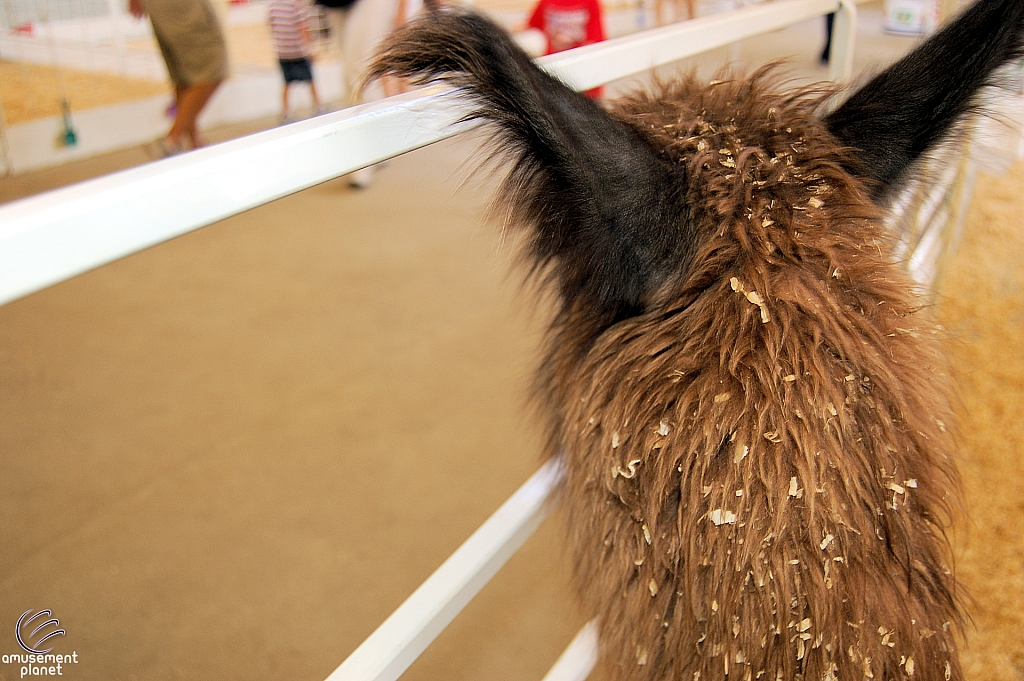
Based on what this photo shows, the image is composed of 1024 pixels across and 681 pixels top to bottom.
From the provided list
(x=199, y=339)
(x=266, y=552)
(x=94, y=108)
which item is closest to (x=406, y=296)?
(x=199, y=339)

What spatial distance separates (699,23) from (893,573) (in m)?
0.70

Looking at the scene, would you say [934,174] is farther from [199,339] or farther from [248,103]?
[248,103]

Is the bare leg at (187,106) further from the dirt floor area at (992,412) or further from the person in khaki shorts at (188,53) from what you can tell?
the dirt floor area at (992,412)

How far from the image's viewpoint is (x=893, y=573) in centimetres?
54

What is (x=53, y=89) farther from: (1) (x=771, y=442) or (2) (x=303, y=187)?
(1) (x=771, y=442)

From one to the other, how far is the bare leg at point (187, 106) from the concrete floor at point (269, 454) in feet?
3.22

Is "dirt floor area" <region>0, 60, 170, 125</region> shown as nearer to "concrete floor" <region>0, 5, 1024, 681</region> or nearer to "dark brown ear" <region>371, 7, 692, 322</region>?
"concrete floor" <region>0, 5, 1024, 681</region>

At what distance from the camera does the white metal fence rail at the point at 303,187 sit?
32 cm

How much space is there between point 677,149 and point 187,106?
155 inches

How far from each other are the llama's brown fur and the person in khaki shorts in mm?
3646

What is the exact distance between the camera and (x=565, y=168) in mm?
510

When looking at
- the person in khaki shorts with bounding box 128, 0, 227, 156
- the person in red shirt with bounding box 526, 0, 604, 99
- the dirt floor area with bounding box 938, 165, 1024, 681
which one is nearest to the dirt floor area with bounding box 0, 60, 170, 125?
the person in khaki shorts with bounding box 128, 0, 227, 156

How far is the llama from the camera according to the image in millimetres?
516

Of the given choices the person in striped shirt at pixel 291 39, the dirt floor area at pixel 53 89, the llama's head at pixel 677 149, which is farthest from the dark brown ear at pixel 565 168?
the dirt floor area at pixel 53 89
